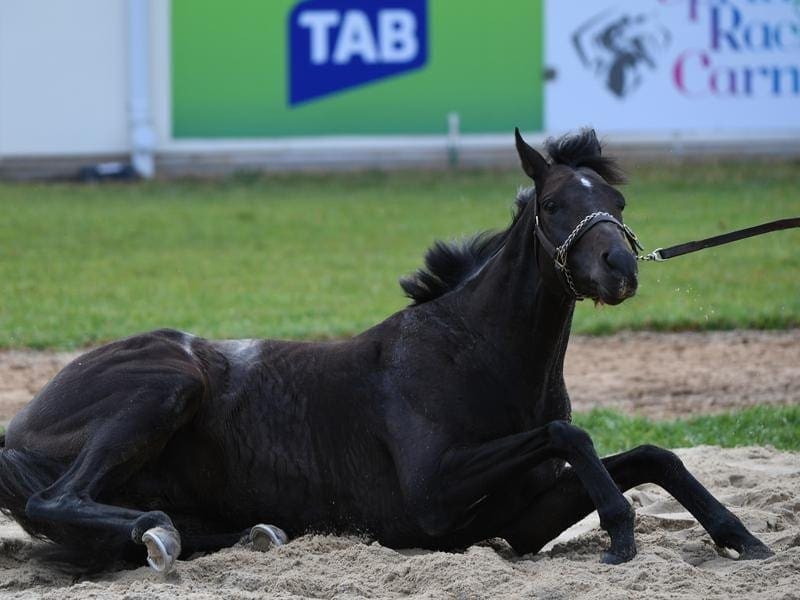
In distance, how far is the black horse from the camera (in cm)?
512

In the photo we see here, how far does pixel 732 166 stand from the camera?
2064cm

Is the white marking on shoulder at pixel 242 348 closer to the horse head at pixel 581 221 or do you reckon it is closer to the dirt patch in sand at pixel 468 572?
the dirt patch in sand at pixel 468 572

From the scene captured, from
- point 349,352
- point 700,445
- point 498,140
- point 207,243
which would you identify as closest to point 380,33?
point 498,140

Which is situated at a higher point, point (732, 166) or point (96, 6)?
point (96, 6)

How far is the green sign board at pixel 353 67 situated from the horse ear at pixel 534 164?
14.7 m

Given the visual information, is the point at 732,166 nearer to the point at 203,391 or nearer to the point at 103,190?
the point at 103,190

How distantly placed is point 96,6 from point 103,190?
9.31 ft

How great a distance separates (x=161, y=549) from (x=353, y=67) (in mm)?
15421

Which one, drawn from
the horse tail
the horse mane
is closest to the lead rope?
the horse mane

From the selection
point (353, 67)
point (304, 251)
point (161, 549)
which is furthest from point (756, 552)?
point (353, 67)

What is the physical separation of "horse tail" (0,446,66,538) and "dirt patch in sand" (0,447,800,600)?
0.19 m

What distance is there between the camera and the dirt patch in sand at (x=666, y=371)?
8.66 metres

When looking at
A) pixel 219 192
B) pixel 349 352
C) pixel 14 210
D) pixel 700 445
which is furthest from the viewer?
pixel 219 192

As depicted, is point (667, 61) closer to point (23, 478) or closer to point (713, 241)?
point (713, 241)
